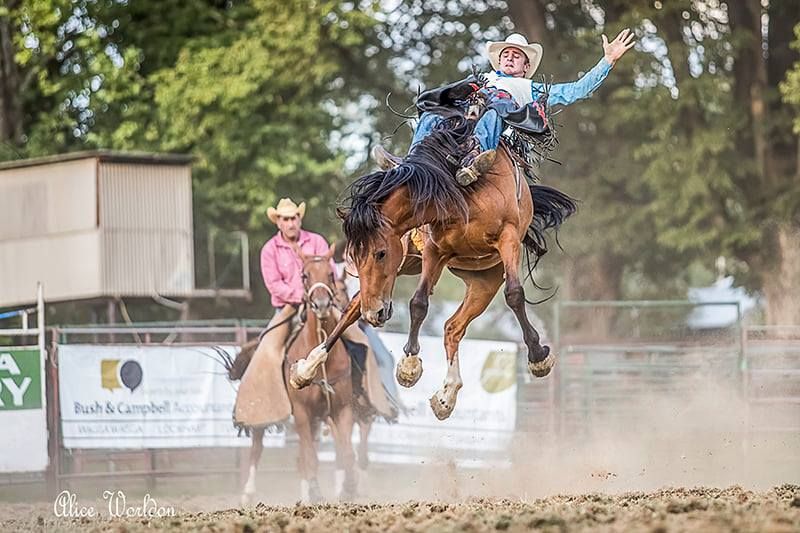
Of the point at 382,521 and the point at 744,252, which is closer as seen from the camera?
the point at 382,521

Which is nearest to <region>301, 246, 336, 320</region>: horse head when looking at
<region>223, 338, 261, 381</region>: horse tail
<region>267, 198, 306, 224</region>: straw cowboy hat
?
<region>267, 198, 306, 224</region>: straw cowboy hat

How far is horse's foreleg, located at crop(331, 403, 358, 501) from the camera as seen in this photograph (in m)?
12.6

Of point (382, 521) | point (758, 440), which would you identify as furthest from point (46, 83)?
point (382, 521)

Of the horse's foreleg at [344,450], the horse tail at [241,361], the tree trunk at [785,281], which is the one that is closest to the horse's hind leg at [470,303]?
the horse's foreleg at [344,450]

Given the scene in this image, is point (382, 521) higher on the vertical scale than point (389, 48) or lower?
lower

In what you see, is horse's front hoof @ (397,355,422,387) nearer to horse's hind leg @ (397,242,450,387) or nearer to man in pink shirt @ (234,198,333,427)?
horse's hind leg @ (397,242,450,387)

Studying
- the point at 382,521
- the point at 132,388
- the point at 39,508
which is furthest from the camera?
the point at 132,388

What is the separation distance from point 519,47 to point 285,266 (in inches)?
149

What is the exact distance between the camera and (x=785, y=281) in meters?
22.0

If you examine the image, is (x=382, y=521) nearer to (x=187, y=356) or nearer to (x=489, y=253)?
(x=489, y=253)

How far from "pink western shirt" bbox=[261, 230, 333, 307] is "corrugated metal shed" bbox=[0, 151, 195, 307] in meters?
9.46

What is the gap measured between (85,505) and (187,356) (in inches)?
90.3

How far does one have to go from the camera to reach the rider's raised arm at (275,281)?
41.3 feet

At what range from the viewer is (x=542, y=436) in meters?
15.6
